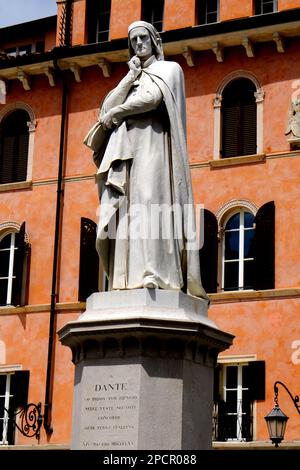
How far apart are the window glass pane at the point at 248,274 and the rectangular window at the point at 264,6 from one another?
23.4ft

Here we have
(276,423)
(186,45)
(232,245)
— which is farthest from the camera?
(186,45)

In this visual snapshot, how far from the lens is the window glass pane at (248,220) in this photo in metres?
29.4

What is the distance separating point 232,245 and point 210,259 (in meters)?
0.76

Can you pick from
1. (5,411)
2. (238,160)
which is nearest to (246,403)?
(238,160)

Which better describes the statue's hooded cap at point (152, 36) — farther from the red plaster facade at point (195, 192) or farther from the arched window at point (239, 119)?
the arched window at point (239, 119)

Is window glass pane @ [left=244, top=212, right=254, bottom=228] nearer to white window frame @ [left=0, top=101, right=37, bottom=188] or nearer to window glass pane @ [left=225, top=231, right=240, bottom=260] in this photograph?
window glass pane @ [left=225, top=231, right=240, bottom=260]

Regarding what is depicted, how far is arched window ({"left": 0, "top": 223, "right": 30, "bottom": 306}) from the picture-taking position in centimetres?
3158

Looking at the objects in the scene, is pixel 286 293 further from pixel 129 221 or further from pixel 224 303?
pixel 129 221

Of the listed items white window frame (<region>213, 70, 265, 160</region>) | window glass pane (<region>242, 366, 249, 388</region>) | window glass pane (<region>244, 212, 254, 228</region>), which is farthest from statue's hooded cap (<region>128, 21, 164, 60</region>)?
white window frame (<region>213, 70, 265, 160</region>)

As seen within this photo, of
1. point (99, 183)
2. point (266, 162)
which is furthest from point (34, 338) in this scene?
point (99, 183)

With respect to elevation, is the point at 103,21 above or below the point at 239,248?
above

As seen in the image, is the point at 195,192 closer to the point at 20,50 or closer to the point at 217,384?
the point at 217,384

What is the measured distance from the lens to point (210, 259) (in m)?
29.0

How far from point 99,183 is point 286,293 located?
17325 mm
